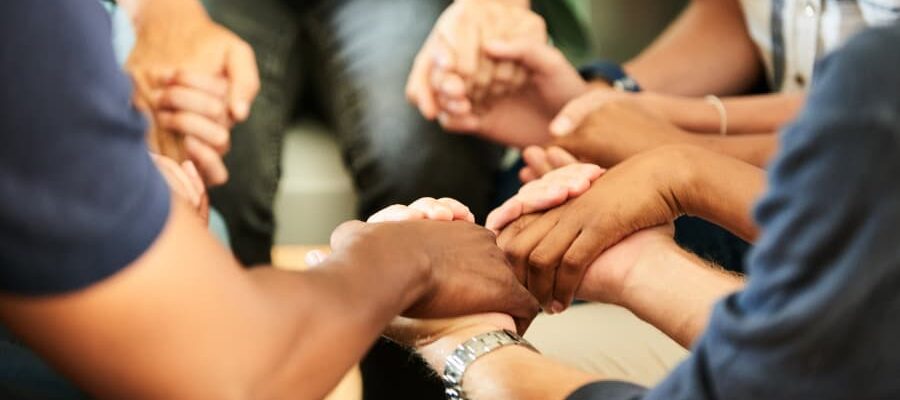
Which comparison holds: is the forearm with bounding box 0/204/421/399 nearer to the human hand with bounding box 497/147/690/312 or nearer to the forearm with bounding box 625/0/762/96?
the human hand with bounding box 497/147/690/312

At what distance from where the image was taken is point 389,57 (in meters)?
1.26

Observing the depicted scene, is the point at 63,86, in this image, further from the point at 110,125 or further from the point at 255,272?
the point at 255,272

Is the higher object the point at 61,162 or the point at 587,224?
the point at 61,162

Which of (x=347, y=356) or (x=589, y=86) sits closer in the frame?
(x=347, y=356)

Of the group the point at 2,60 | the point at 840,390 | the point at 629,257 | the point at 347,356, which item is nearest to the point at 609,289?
the point at 629,257

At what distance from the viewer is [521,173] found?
3.59 feet

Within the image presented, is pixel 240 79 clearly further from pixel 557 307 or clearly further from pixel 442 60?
pixel 557 307

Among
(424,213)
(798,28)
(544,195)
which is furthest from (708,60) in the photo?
(424,213)

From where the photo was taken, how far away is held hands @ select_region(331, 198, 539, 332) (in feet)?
2.42

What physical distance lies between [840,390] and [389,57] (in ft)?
2.85

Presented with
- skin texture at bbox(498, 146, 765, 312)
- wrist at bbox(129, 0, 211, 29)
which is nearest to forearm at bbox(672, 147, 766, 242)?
skin texture at bbox(498, 146, 765, 312)

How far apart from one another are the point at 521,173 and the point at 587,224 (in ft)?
0.74

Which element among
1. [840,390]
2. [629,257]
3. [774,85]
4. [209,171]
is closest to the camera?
[840,390]

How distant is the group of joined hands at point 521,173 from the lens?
0.80 metres
